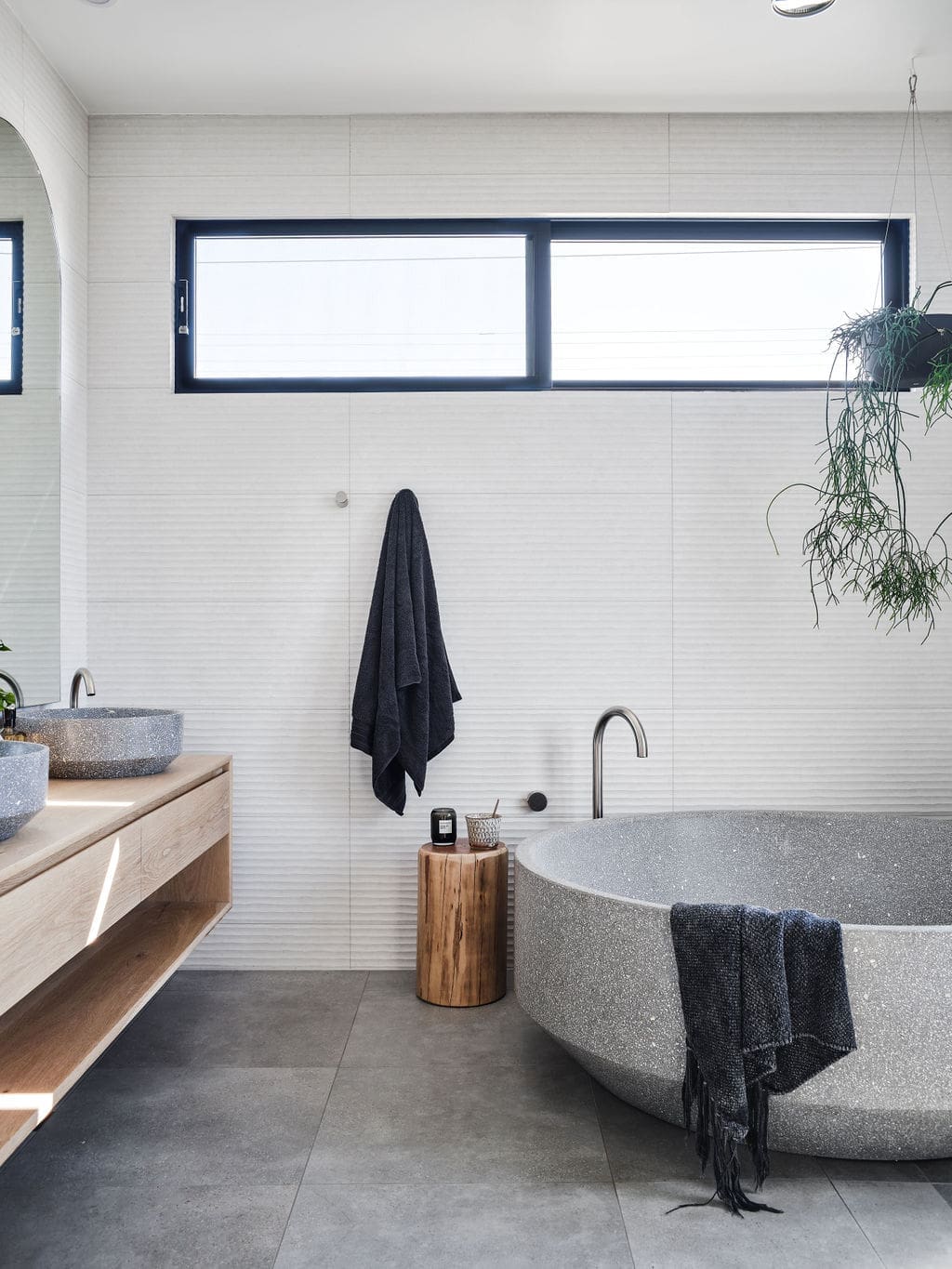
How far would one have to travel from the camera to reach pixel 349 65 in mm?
2791

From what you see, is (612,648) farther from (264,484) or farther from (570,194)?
(570,194)

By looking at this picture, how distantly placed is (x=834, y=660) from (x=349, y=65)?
7.56 ft

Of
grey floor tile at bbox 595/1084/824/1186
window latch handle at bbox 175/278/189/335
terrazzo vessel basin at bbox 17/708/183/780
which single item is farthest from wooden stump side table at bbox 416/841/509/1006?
window latch handle at bbox 175/278/189/335

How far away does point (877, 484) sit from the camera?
10.1ft

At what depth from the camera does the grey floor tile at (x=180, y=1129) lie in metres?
1.92

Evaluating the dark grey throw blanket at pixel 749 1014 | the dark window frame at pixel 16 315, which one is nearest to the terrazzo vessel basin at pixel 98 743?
the dark window frame at pixel 16 315

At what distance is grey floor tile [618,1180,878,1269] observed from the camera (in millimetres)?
1655

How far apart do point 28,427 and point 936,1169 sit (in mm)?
2733

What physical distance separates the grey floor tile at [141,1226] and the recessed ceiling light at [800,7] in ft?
9.10

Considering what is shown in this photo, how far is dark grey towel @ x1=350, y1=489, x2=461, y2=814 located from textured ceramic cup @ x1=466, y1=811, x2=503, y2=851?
20 cm

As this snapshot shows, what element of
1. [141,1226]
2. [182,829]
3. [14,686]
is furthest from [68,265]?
[141,1226]

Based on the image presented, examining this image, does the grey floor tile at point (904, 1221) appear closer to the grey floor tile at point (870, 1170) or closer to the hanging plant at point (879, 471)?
the grey floor tile at point (870, 1170)

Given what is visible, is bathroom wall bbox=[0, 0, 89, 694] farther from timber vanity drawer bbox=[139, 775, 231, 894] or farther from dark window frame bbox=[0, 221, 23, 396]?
timber vanity drawer bbox=[139, 775, 231, 894]

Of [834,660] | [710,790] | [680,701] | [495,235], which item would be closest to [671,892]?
[710,790]
